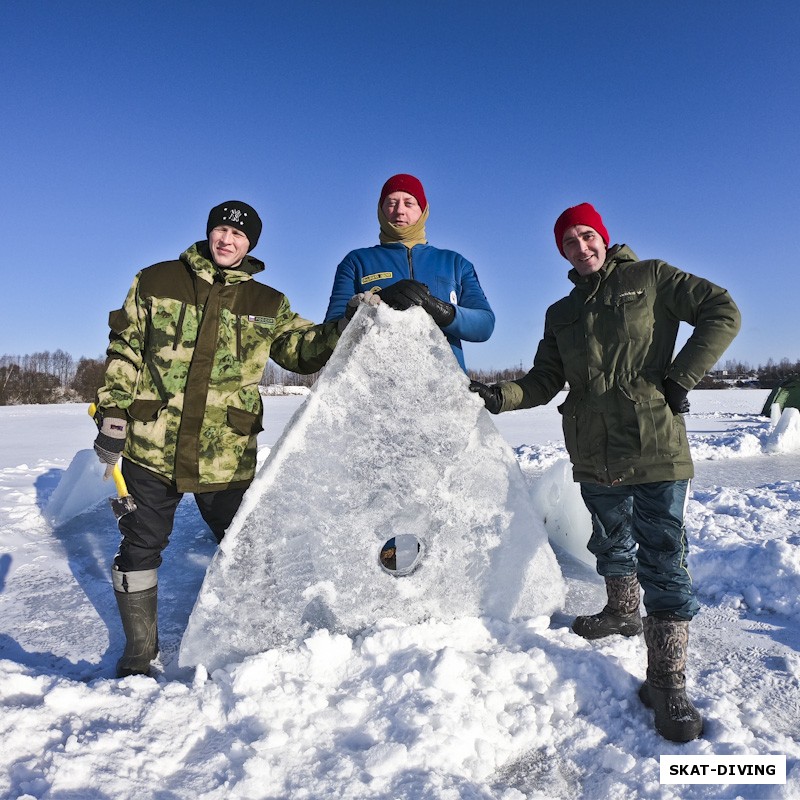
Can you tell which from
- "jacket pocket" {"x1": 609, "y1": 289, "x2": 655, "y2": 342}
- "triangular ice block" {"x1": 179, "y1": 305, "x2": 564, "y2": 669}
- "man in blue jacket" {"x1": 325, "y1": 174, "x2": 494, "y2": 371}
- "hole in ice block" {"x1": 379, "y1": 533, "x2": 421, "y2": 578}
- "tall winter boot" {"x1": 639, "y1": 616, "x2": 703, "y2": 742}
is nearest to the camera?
"tall winter boot" {"x1": 639, "y1": 616, "x2": 703, "y2": 742}

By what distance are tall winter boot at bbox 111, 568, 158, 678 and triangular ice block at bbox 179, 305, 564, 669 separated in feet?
0.80

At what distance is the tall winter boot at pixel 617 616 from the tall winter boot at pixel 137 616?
159cm

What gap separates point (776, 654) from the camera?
218 cm

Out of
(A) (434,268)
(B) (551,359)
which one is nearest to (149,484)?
(A) (434,268)

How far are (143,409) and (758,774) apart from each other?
2.16 metres

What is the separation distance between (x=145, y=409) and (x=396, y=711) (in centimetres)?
134

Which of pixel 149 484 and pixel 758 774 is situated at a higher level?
pixel 149 484

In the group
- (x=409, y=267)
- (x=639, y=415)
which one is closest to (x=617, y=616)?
(x=639, y=415)

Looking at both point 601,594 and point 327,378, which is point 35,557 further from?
point 601,594

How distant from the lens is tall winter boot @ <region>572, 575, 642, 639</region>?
7.25ft

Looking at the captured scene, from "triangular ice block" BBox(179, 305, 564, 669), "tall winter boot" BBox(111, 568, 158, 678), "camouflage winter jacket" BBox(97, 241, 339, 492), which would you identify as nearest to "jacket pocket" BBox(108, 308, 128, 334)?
"camouflage winter jacket" BBox(97, 241, 339, 492)

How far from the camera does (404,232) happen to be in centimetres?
252

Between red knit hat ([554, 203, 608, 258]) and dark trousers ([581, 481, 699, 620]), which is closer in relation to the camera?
dark trousers ([581, 481, 699, 620])

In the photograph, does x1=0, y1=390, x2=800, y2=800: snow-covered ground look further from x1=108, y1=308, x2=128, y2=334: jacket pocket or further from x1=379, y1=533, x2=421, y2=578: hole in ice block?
x1=108, y1=308, x2=128, y2=334: jacket pocket
